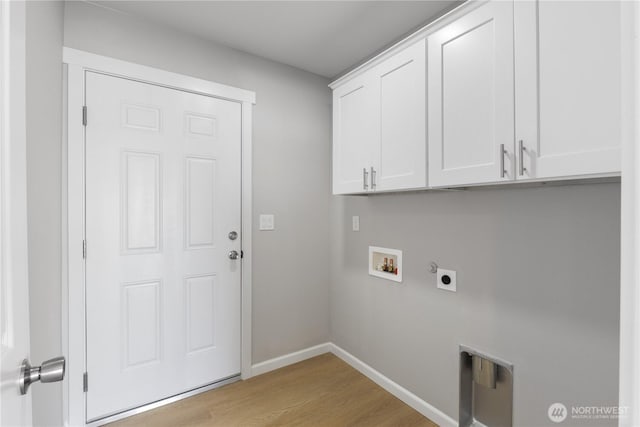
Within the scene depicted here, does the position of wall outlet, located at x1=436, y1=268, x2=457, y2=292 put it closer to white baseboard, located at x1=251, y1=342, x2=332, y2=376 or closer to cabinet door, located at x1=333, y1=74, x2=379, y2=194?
cabinet door, located at x1=333, y1=74, x2=379, y2=194

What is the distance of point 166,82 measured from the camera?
197 cm

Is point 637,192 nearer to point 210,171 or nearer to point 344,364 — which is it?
point 210,171

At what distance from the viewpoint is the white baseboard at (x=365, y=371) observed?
1818mm

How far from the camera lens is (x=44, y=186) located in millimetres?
1296

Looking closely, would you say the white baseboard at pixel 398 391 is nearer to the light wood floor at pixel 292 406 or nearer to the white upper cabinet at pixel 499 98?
the light wood floor at pixel 292 406

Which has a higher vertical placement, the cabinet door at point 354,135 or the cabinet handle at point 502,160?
the cabinet door at point 354,135

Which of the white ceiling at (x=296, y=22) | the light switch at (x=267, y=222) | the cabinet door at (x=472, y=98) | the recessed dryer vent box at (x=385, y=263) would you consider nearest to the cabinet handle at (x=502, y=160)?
the cabinet door at (x=472, y=98)

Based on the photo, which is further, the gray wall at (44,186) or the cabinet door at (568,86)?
the gray wall at (44,186)

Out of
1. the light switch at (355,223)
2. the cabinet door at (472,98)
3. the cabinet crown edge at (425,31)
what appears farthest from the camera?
the light switch at (355,223)

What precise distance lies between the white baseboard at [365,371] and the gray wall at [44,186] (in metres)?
1.32

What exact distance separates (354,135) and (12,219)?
5.67ft

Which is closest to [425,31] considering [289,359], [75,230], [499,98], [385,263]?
[499,98]

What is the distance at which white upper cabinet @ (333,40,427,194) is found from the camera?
157 centimetres

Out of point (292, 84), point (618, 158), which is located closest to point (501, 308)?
point (618, 158)
